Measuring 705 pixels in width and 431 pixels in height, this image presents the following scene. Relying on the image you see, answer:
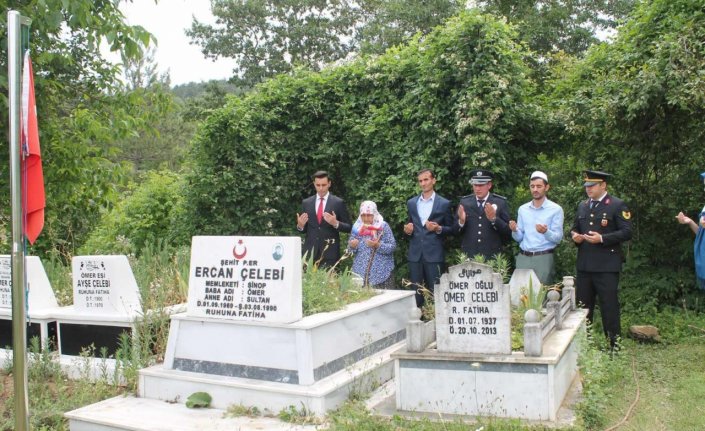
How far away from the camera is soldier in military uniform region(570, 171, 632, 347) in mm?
6090

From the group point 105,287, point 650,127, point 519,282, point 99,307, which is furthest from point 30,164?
point 650,127

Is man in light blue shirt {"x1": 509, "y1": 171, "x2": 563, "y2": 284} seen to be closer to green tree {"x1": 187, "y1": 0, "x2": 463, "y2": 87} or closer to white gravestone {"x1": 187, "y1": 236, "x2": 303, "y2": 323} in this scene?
white gravestone {"x1": 187, "y1": 236, "x2": 303, "y2": 323}

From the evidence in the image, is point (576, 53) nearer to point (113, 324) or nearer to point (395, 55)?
point (395, 55)

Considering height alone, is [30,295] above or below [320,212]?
below

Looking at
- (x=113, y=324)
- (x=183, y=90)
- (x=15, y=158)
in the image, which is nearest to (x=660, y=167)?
(x=113, y=324)

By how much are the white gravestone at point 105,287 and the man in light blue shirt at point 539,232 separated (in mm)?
3623

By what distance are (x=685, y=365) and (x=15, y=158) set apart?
5.50 m

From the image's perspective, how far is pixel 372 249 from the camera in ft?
22.4

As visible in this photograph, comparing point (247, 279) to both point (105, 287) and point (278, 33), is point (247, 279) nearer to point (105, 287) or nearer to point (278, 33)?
point (105, 287)

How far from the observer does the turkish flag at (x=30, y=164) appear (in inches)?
155

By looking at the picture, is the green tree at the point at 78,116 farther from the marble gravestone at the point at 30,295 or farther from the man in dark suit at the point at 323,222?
the man in dark suit at the point at 323,222

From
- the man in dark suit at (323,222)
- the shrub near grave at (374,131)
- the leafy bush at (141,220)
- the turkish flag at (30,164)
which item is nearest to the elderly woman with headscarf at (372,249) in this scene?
the man in dark suit at (323,222)

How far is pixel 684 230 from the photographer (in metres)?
7.52

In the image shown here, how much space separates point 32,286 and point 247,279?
2.67 metres
